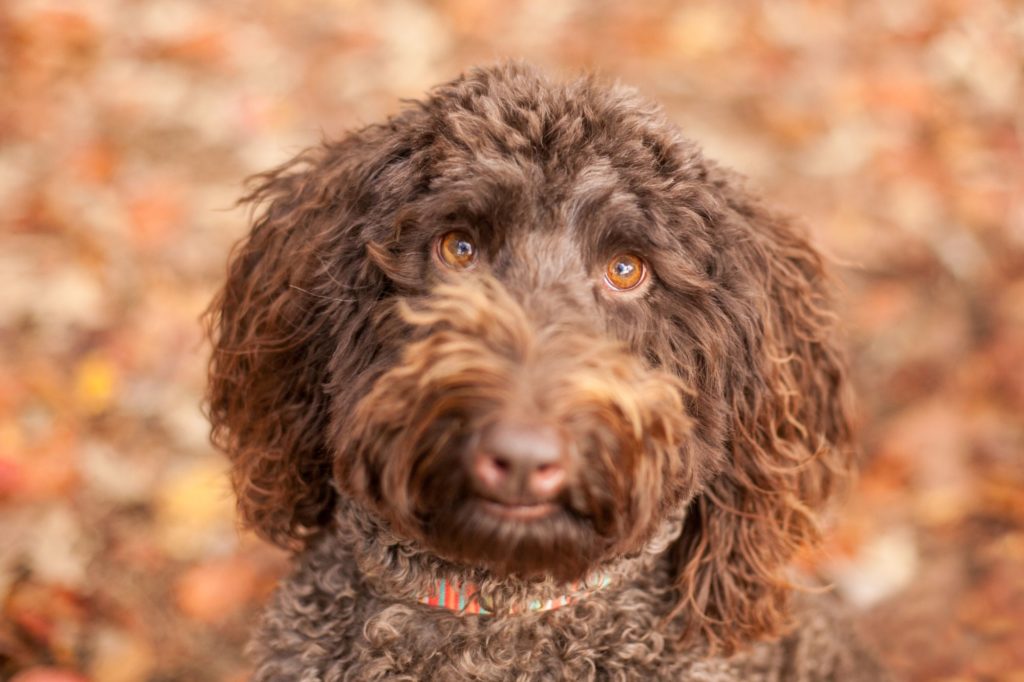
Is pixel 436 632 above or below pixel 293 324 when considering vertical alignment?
below

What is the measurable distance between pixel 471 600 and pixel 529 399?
0.74 m

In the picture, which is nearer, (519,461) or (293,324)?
(519,461)

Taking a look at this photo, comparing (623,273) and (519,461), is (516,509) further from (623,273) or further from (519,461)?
(623,273)

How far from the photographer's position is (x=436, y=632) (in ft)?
8.38

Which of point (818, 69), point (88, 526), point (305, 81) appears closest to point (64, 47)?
point (305, 81)

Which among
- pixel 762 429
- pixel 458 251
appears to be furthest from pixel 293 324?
pixel 762 429

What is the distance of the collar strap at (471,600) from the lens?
8.25 feet

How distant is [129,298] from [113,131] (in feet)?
4.10

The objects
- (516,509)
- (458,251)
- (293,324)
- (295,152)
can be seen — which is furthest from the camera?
(295,152)

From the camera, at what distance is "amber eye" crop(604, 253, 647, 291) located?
243 cm

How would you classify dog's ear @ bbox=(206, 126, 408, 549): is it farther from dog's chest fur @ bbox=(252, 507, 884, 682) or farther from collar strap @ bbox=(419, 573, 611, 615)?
collar strap @ bbox=(419, 573, 611, 615)

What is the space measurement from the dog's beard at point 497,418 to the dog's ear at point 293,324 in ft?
1.19

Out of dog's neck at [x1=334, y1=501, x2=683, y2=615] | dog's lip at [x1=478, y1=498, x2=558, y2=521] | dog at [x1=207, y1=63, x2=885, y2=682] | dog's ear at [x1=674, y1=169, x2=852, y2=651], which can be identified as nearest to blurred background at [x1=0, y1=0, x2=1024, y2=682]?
dog's ear at [x1=674, y1=169, x2=852, y2=651]

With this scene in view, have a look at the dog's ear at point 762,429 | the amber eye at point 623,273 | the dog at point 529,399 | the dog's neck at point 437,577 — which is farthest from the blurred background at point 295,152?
the dog's neck at point 437,577
